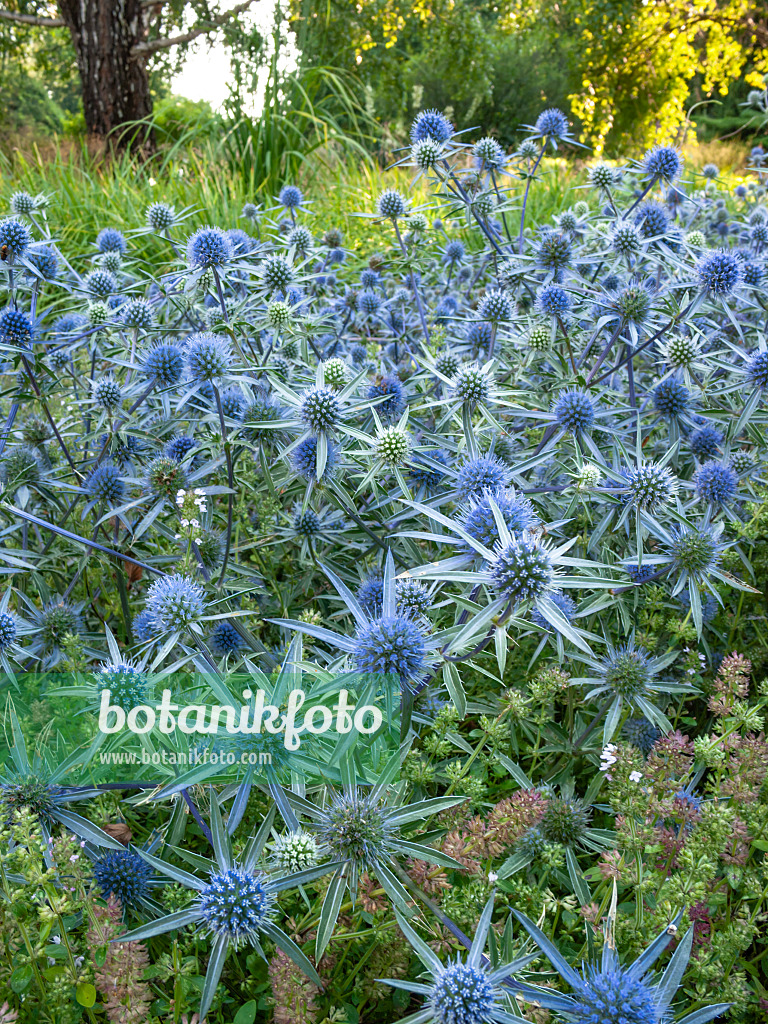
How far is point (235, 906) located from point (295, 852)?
0.14m

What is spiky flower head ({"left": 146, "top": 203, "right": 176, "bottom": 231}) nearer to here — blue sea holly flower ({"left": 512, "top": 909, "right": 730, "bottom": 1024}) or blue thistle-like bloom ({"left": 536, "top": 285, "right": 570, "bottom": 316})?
blue thistle-like bloom ({"left": 536, "top": 285, "right": 570, "bottom": 316})

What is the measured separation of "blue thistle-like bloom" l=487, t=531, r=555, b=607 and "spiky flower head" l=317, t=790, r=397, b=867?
479 millimetres

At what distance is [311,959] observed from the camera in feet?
4.85

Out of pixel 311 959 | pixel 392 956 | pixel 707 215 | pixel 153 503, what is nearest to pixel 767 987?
pixel 392 956

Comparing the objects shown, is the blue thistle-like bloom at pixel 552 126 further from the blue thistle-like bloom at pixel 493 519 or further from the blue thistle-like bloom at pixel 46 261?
the blue thistle-like bloom at pixel 493 519

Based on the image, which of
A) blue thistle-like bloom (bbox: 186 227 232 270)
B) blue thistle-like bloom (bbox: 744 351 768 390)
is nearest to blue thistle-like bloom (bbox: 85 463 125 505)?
blue thistle-like bloom (bbox: 186 227 232 270)

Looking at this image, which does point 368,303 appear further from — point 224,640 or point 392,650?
point 392,650

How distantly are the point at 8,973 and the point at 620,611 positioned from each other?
1.71 meters

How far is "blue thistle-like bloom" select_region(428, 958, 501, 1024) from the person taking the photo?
1.16 metres

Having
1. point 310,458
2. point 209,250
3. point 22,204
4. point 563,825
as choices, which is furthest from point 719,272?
point 22,204

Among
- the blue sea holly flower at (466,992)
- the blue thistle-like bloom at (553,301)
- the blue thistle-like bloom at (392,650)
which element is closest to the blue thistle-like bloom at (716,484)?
the blue thistle-like bloom at (553,301)

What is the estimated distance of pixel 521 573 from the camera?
4.61 ft

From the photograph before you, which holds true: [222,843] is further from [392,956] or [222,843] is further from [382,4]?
[382,4]

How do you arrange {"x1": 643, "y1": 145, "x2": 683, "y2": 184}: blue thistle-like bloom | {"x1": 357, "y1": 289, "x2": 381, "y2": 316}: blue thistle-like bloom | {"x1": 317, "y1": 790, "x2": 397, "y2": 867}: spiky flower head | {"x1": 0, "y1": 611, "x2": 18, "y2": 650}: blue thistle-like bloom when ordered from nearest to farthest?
1. {"x1": 317, "y1": 790, "x2": 397, "y2": 867}: spiky flower head
2. {"x1": 0, "y1": 611, "x2": 18, "y2": 650}: blue thistle-like bloom
3. {"x1": 643, "y1": 145, "x2": 683, "y2": 184}: blue thistle-like bloom
4. {"x1": 357, "y1": 289, "x2": 381, "y2": 316}: blue thistle-like bloom
